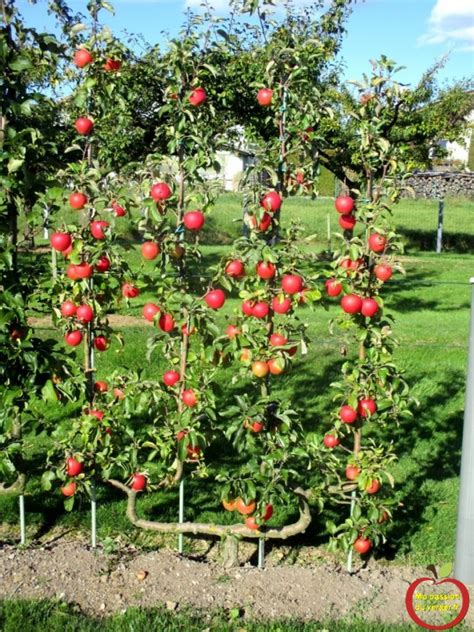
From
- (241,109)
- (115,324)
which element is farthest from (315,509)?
(241,109)

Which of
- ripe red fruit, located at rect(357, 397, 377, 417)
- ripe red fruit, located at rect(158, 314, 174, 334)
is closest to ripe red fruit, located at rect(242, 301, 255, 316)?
ripe red fruit, located at rect(158, 314, 174, 334)

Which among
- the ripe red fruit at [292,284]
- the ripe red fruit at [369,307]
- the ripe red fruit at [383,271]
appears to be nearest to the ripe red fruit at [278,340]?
the ripe red fruit at [292,284]

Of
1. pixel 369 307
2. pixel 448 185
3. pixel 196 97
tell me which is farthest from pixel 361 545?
pixel 448 185

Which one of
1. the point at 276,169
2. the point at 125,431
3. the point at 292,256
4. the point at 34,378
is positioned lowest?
the point at 125,431

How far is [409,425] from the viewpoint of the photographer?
5.13 meters

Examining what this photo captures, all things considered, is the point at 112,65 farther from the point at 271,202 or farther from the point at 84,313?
the point at 84,313

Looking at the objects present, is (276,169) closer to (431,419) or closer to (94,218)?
(94,218)

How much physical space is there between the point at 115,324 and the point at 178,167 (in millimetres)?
4732

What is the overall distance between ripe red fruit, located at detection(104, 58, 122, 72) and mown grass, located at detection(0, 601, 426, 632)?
222 cm

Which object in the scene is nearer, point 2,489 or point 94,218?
point 94,218

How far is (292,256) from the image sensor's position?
9.98ft

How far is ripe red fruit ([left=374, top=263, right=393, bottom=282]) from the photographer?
3049mm

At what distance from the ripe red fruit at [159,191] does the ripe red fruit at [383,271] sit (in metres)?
0.92

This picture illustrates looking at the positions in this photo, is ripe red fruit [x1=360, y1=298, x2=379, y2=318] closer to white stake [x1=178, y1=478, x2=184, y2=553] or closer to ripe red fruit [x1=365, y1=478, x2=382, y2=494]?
ripe red fruit [x1=365, y1=478, x2=382, y2=494]
